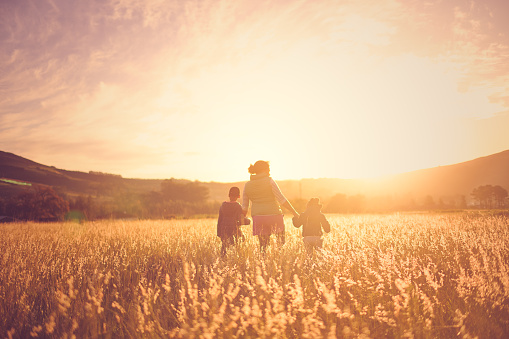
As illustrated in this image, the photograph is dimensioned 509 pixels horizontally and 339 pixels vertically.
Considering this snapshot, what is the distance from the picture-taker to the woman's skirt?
5.77 m

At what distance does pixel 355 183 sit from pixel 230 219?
5360 inches

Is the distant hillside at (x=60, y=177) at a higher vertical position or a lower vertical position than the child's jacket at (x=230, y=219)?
higher

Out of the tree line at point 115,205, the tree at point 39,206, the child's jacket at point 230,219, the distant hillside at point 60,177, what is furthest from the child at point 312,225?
the distant hillside at point 60,177

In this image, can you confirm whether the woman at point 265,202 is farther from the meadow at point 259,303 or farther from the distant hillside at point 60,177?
the distant hillside at point 60,177

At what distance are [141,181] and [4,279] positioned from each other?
374 feet

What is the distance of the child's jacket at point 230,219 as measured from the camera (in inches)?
242

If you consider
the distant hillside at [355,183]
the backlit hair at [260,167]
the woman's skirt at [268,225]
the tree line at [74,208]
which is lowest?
the tree line at [74,208]

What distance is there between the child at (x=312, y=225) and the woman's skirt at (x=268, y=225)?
442 millimetres

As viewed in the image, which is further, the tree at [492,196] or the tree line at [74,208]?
the tree at [492,196]

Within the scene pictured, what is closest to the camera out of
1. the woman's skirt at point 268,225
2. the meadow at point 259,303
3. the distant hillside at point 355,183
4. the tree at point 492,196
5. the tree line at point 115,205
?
the meadow at point 259,303

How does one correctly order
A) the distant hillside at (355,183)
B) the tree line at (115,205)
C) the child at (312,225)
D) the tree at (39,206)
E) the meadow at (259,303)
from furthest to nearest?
the distant hillside at (355,183) < the tree line at (115,205) < the tree at (39,206) < the child at (312,225) < the meadow at (259,303)

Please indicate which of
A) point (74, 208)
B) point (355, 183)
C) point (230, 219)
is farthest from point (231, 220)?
point (355, 183)

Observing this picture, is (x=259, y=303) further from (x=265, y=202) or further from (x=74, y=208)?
(x=74, y=208)

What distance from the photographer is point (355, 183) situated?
13388 centimetres
